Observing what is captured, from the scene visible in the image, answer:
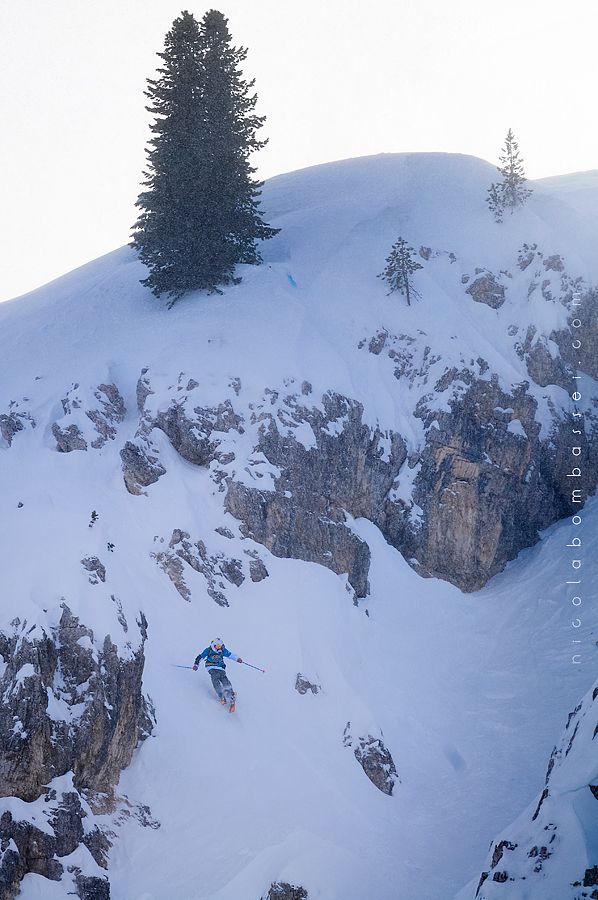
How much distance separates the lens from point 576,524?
3017 cm

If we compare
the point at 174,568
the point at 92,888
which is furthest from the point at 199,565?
the point at 92,888

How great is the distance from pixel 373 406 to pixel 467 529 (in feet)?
18.8

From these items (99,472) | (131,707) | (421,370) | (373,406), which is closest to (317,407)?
(373,406)

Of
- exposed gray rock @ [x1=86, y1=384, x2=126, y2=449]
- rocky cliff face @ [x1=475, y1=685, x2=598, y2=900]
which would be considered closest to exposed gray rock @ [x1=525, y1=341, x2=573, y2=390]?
exposed gray rock @ [x1=86, y1=384, x2=126, y2=449]

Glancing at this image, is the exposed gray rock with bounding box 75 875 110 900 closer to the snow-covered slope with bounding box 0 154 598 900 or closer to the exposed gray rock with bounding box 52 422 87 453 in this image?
the snow-covered slope with bounding box 0 154 598 900

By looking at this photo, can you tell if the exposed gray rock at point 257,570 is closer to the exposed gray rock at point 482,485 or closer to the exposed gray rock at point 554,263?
the exposed gray rock at point 482,485

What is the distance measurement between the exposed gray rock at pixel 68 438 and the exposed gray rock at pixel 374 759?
37.9 ft

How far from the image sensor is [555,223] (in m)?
37.9

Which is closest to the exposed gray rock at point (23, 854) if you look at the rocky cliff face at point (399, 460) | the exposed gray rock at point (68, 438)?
the rocky cliff face at point (399, 460)

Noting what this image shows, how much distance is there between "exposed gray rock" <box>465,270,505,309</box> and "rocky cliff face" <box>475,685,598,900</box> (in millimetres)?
25332

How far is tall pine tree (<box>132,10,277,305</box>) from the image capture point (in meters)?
32.2

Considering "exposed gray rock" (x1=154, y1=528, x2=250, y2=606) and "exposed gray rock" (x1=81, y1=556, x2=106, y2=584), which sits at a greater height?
"exposed gray rock" (x1=81, y1=556, x2=106, y2=584)

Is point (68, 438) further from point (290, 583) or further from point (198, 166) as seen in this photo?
point (198, 166)

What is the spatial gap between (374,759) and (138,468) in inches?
418
